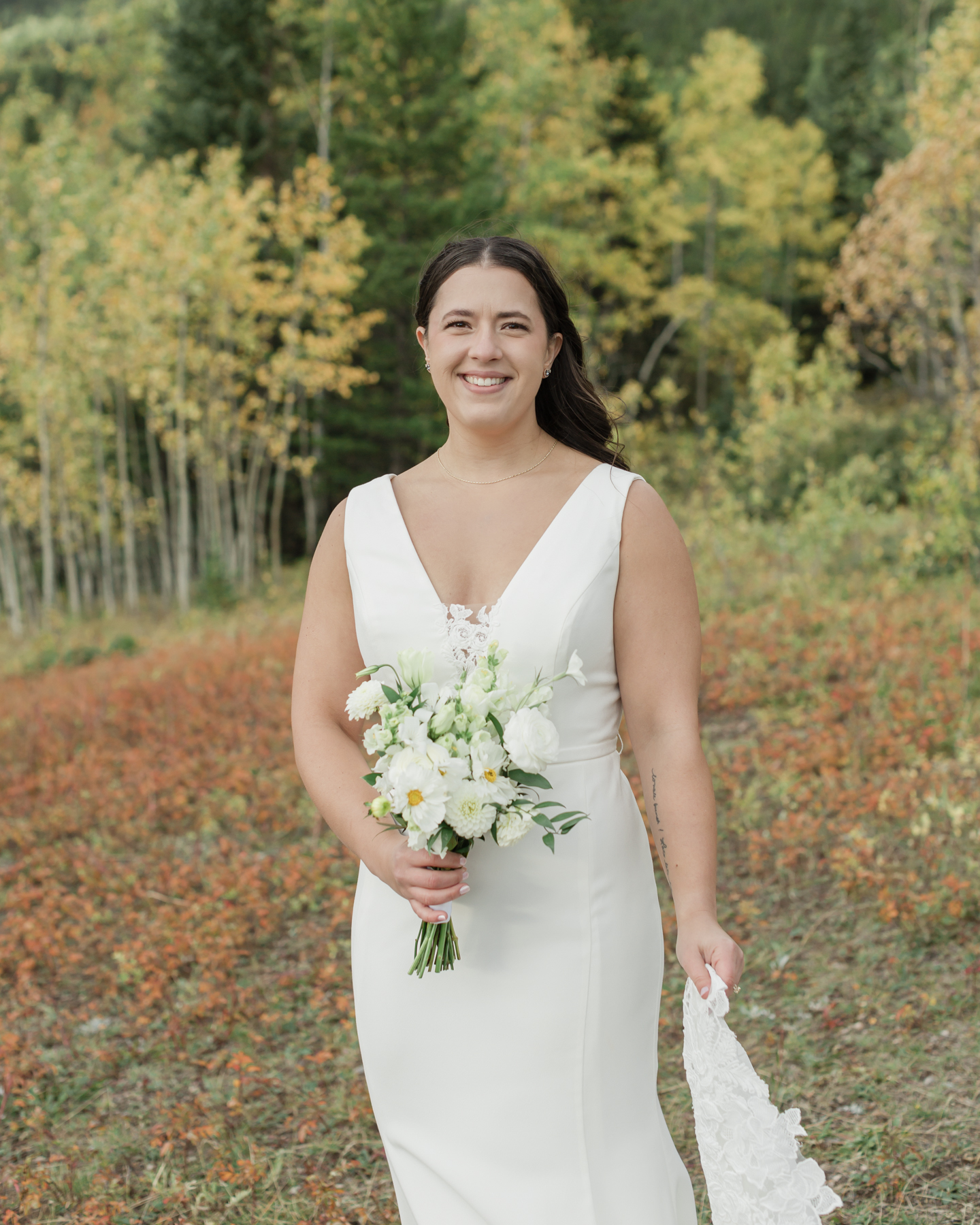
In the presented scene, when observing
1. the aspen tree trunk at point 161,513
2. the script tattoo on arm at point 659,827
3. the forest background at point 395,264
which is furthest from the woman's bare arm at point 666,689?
the aspen tree trunk at point 161,513

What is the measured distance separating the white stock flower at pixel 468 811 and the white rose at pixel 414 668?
21cm

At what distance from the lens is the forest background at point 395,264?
14789mm

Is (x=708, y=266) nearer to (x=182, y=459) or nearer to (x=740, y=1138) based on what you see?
(x=182, y=459)

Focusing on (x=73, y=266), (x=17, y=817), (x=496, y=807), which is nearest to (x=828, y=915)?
(x=496, y=807)

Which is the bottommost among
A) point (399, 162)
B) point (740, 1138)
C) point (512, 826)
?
point (740, 1138)

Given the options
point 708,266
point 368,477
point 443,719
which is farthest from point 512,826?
point 708,266

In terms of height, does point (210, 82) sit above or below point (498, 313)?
above

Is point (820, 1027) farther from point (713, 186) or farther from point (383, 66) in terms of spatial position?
point (713, 186)

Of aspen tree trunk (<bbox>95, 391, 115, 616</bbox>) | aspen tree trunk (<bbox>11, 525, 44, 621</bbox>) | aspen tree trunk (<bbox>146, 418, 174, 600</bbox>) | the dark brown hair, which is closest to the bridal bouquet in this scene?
the dark brown hair

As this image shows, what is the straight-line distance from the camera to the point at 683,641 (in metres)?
2.02

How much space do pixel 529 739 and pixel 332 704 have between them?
65cm

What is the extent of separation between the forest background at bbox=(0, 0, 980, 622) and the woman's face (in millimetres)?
8582

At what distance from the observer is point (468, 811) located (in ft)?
5.62

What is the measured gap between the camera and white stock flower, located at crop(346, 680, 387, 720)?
1796 millimetres
